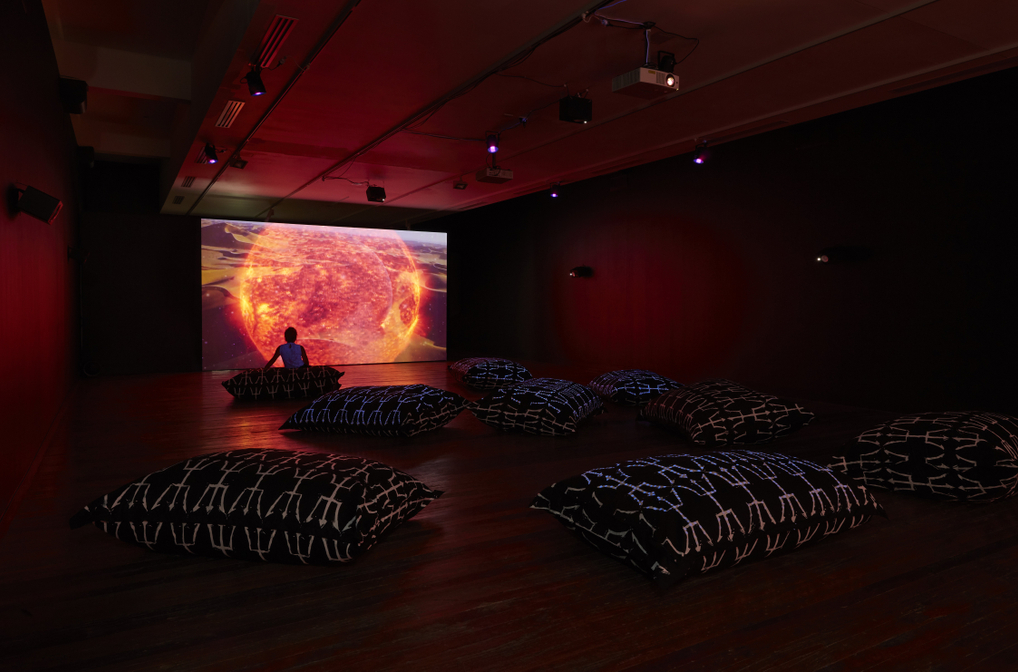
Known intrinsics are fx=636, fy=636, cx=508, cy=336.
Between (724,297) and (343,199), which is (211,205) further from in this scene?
(724,297)

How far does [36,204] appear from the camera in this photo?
3.43 meters

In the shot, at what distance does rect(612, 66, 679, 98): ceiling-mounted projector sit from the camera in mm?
4094

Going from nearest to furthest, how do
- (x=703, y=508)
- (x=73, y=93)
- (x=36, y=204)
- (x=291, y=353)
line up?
(x=703, y=508), (x=36, y=204), (x=73, y=93), (x=291, y=353)

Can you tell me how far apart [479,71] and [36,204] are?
9.69 feet

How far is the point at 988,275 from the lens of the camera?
505 centimetres

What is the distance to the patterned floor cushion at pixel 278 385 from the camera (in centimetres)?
597

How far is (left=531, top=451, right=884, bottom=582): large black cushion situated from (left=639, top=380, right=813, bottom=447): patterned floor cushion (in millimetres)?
1424

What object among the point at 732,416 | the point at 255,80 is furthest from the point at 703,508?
the point at 255,80

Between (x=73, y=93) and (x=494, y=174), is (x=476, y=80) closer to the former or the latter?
(x=494, y=174)

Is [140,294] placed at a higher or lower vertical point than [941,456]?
higher

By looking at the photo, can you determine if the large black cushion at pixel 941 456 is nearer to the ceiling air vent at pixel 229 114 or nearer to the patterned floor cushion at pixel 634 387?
the patterned floor cushion at pixel 634 387

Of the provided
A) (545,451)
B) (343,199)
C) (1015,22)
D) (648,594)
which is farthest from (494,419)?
(343,199)

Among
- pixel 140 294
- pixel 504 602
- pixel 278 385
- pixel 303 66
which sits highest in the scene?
pixel 303 66

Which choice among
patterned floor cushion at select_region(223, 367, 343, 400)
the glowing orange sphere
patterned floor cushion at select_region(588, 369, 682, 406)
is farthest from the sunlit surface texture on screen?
Result: patterned floor cushion at select_region(588, 369, 682, 406)
